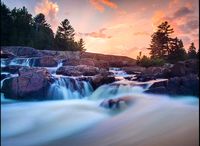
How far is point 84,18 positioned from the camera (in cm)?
341

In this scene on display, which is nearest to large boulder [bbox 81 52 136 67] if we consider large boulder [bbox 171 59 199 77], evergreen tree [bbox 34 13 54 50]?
evergreen tree [bbox 34 13 54 50]

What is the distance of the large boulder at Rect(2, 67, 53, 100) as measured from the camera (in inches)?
165

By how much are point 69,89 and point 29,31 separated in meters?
3.68

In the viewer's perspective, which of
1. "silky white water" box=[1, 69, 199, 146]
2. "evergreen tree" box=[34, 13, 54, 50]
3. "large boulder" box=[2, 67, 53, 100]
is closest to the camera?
"silky white water" box=[1, 69, 199, 146]

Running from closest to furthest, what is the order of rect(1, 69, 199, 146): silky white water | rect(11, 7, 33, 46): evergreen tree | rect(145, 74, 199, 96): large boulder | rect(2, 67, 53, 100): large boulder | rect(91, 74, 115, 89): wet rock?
rect(1, 69, 199, 146): silky white water < rect(145, 74, 199, 96): large boulder < rect(2, 67, 53, 100): large boulder < rect(91, 74, 115, 89): wet rock < rect(11, 7, 33, 46): evergreen tree

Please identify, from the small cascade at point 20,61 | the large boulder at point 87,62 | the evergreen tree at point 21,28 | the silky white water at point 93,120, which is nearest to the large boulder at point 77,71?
the large boulder at point 87,62

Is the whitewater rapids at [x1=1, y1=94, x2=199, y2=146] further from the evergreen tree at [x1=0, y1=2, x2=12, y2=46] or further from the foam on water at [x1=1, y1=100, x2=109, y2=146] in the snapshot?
the evergreen tree at [x1=0, y1=2, x2=12, y2=46]

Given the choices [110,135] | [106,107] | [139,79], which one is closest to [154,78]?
[139,79]

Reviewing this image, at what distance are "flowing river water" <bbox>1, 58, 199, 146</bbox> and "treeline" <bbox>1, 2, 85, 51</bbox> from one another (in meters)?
2.58

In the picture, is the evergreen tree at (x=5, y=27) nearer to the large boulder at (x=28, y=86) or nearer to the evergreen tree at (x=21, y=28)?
the evergreen tree at (x=21, y=28)

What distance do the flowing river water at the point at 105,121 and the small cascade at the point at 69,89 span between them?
0.22 metres

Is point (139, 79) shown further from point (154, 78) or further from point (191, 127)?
point (191, 127)

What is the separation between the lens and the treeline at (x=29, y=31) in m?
6.36

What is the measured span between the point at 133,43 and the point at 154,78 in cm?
102
